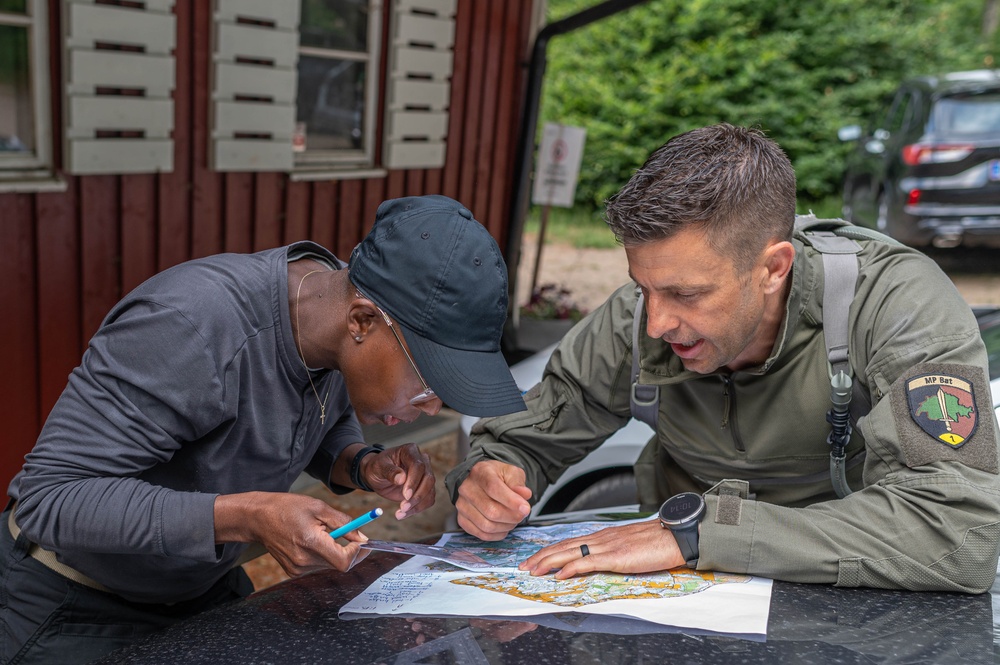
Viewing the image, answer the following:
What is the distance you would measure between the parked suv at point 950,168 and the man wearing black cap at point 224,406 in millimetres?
9271

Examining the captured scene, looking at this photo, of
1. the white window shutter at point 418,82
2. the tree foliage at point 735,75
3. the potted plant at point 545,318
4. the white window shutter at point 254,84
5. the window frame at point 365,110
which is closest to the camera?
the white window shutter at point 254,84

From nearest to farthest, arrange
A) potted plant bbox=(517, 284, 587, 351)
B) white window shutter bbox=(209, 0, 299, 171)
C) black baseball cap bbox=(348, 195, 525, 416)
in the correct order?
black baseball cap bbox=(348, 195, 525, 416), white window shutter bbox=(209, 0, 299, 171), potted plant bbox=(517, 284, 587, 351)

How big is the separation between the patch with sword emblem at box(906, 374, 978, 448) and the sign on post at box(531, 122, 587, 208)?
252 inches

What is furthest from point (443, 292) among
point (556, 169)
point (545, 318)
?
point (545, 318)

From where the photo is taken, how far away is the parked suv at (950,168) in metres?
9.95

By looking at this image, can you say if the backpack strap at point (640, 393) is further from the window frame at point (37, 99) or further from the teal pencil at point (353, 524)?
the window frame at point (37, 99)

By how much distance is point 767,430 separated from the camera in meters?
2.35

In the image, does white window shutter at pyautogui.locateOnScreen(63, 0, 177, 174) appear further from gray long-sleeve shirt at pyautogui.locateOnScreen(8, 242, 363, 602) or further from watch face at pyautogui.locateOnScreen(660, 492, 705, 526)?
watch face at pyautogui.locateOnScreen(660, 492, 705, 526)

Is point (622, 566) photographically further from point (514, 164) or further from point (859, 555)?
point (514, 164)

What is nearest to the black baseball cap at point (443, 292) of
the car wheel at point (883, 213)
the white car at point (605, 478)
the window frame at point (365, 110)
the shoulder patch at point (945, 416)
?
the shoulder patch at point (945, 416)

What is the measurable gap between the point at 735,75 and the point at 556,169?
8.84 metres

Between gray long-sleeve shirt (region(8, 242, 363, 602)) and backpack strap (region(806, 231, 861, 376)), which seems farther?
backpack strap (region(806, 231, 861, 376))

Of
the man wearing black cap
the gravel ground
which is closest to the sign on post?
the gravel ground

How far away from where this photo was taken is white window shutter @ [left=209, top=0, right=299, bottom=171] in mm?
4996
